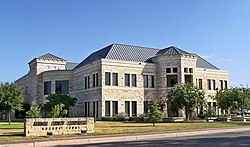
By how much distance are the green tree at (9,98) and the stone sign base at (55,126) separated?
2018cm

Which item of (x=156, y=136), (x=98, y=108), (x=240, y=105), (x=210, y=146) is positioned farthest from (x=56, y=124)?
(x=240, y=105)

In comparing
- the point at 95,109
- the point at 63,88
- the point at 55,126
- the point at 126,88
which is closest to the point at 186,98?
the point at 126,88

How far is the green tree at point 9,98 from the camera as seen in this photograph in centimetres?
3991

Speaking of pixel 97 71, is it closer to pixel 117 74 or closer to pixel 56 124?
pixel 117 74

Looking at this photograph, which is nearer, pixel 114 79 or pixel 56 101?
pixel 56 101

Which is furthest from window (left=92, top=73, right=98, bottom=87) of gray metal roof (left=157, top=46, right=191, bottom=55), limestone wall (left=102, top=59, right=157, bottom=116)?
gray metal roof (left=157, top=46, right=191, bottom=55)

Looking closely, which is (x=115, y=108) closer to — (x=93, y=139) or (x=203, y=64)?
(x=203, y=64)

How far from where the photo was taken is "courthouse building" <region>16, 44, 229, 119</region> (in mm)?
48375

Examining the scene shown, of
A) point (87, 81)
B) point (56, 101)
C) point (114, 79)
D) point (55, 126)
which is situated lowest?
point (55, 126)

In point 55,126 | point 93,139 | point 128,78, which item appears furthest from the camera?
point 128,78

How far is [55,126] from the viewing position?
22.0 m

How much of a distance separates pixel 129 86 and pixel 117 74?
8.92ft

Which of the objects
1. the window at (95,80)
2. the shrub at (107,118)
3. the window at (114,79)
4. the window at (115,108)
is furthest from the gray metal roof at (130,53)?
the shrub at (107,118)

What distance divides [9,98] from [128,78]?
17.9 m
